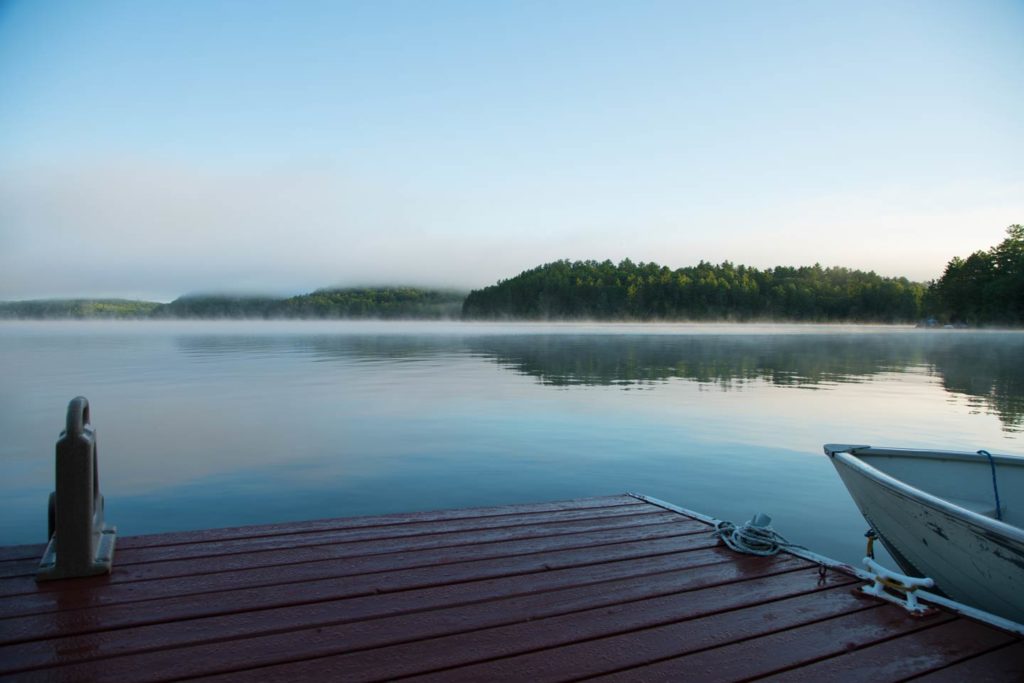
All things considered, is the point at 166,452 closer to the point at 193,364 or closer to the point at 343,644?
the point at 343,644

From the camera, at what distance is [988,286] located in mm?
77875

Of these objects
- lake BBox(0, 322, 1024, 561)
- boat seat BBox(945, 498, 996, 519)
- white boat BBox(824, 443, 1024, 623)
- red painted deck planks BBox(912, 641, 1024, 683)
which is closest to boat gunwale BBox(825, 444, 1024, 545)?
white boat BBox(824, 443, 1024, 623)

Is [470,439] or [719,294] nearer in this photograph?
[470,439]

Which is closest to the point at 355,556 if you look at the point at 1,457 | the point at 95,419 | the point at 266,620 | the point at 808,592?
the point at 266,620

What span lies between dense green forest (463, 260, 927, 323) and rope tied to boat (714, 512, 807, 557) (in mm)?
99669

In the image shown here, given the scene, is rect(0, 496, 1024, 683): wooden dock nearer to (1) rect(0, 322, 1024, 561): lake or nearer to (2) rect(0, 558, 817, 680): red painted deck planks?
(2) rect(0, 558, 817, 680): red painted deck planks

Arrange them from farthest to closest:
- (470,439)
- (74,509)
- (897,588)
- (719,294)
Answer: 1. (719,294)
2. (470,439)
3. (74,509)
4. (897,588)

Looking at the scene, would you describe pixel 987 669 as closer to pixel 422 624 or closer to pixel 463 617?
pixel 463 617

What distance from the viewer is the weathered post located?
3113 millimetres

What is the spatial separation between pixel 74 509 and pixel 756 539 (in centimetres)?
357

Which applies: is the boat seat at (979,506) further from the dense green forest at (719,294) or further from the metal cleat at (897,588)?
the dense green forest at (719,294)

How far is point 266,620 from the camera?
9.25 feet

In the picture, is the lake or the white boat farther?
the lake

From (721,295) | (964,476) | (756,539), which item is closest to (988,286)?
(721,295)
